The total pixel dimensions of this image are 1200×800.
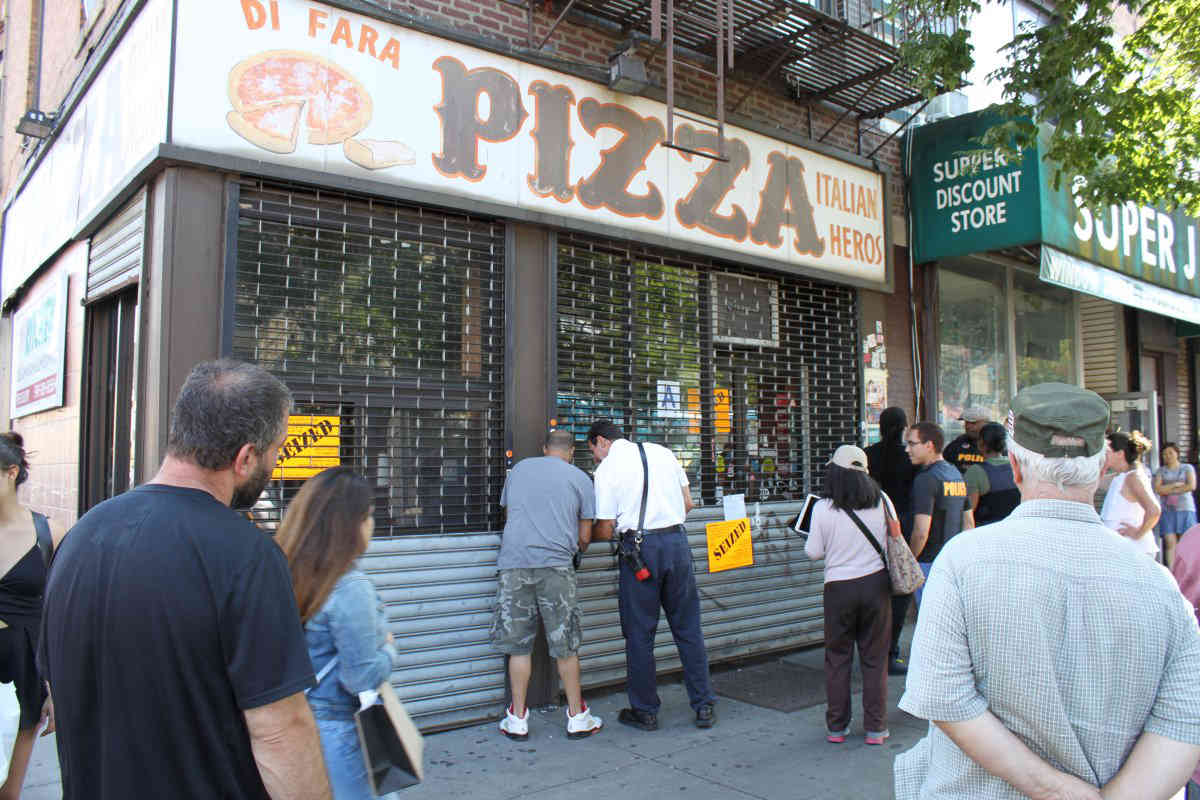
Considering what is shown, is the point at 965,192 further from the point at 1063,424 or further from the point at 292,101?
the point at 1063,424

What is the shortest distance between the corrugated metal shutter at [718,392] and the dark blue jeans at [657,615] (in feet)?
2.09

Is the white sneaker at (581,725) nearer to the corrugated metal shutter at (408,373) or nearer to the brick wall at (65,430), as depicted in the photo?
the corrugated metal shutter at (408,373)

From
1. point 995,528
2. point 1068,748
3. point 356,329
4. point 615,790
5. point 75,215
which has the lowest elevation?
point 615,790

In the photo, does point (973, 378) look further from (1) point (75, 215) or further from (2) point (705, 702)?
(1) point (75, 215)

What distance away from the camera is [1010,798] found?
1.84 m

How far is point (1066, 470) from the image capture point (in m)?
1.92

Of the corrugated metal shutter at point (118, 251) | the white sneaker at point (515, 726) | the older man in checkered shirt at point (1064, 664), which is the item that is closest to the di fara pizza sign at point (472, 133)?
the corrugated metal shutter at point (118, 251)

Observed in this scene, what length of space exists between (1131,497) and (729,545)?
11.0 feet

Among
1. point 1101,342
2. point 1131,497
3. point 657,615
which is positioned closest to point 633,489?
point 657,615

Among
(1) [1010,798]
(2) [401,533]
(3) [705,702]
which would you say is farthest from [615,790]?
(1) [1010,798]

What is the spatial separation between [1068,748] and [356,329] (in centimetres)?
444

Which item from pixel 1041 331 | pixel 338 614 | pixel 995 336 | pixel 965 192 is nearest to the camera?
pixel 338 614

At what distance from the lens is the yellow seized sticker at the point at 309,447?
4.98 meters

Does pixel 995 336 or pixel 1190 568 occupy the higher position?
pixel 995 336
